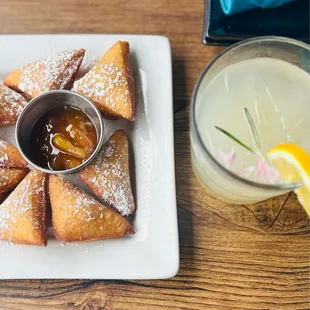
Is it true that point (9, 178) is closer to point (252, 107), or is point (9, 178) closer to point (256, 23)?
point (252, 107)

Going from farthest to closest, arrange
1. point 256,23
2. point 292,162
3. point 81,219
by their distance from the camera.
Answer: point 256,23 < point 81,219 < point 292,162

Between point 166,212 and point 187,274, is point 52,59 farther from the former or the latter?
point 187,274

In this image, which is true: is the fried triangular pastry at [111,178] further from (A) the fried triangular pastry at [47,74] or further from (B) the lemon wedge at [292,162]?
(B) the lemon wedge at [292,162]

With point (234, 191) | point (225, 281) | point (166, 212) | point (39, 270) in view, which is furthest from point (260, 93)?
point (39, 270)

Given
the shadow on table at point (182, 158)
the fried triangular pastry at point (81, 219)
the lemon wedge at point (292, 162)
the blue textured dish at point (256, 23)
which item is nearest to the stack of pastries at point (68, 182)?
the fried triangular pastry at point (81, 219)

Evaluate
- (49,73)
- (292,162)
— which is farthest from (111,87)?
(292,162)

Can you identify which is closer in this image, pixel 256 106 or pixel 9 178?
pixel 256 106

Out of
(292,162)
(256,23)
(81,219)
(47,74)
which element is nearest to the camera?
(292,162)

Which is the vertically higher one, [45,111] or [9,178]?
[45,111]
